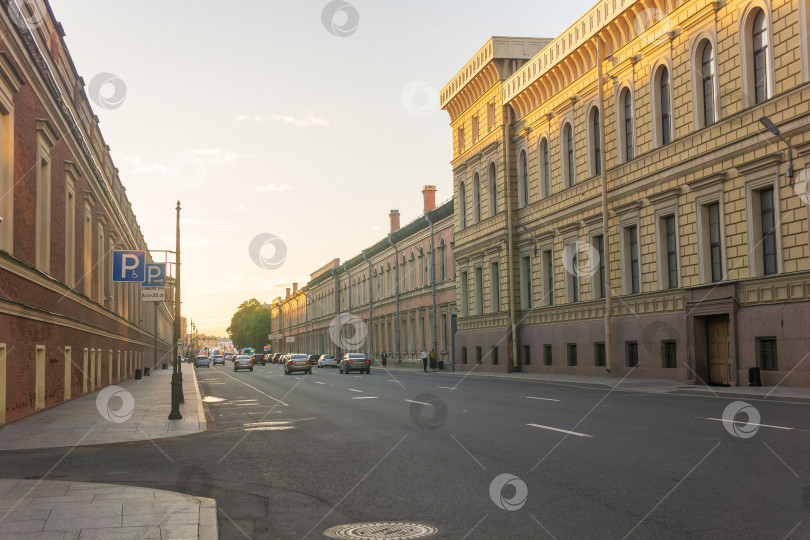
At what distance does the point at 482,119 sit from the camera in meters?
49.4

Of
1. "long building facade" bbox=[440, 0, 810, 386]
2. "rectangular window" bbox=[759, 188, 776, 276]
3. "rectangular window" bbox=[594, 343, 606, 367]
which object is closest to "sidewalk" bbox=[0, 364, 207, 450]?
"long building facade" bbox=[440, 0, 810, 386]

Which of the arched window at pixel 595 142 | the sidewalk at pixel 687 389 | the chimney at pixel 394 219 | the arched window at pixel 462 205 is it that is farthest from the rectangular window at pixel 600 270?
the chimney at pixel 394 219

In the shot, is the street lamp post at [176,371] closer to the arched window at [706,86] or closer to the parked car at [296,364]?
the arched window at [706,86]

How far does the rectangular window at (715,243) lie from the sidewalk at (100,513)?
24.0 metres

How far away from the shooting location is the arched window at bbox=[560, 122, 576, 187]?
3936 cm

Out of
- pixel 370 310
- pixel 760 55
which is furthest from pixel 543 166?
pixel 370 310

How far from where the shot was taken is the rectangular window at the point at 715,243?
2800 cm

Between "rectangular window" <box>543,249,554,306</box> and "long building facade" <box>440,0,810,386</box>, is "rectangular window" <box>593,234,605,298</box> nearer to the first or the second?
"long building facade" <box>440,0,810,386</box>

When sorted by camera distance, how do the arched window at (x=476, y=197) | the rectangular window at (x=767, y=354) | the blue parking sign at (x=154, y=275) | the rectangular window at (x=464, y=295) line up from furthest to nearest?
the rectangular window at (x=464, y=295) < the arched window at (x=476, y=197) < the blue parking sign at (x=154, y=275) < the rectangular window at (x=767, y=354)

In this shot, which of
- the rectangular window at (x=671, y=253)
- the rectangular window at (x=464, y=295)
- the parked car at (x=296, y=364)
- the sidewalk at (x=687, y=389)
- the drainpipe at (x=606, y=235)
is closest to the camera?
the sidewalk at (x=687, y=389)

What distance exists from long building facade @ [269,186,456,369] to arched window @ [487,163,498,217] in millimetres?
9370

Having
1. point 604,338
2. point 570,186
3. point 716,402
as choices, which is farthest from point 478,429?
point 570,186

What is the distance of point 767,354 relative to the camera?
25172mm

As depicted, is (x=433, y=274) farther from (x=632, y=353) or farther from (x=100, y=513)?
(x=100, y=513)
